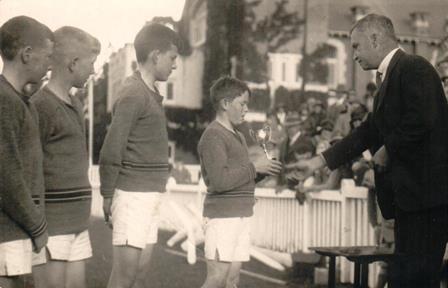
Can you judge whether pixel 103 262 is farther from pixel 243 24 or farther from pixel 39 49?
pixel 243 24

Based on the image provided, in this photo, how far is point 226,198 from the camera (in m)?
3.23

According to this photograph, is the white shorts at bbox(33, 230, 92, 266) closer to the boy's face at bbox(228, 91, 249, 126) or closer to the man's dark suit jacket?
the boy's face at bbox(228, 91, 249, 126)

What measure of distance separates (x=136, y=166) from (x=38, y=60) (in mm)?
810

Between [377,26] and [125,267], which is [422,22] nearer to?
[377,26]

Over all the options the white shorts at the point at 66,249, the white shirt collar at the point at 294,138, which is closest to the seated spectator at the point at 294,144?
the white shirt collar at the point at 294,138

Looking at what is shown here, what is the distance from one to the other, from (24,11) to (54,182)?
1473 mm

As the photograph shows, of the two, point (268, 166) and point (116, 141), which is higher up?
point (116, 141)

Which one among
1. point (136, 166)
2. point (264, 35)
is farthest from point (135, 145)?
point (264, 35)

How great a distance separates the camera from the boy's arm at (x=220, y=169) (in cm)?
319

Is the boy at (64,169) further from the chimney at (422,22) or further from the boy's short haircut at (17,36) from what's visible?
the chimney at (422,22)

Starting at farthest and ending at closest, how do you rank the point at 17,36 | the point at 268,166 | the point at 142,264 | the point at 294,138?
the point at 294,138 < the point at 268,166 < the point at 142,264 < the point at 17,36

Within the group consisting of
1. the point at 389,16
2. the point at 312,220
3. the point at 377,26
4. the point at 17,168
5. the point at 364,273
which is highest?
the point at 389,16

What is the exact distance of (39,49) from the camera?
7.91 feet

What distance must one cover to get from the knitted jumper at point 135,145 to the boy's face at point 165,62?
112 millimetres
